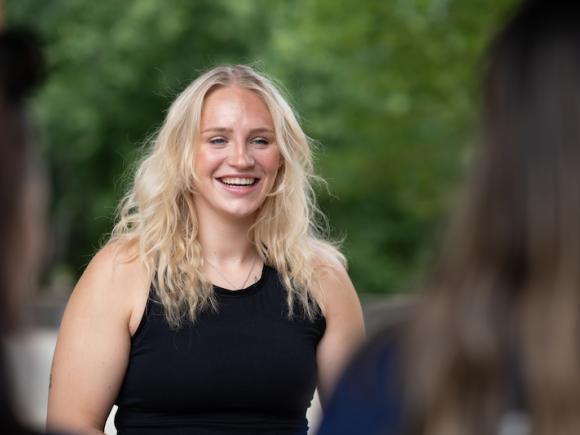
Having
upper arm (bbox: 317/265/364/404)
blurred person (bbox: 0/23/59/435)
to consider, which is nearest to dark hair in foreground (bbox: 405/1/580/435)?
blurred person (bbox: 0/23/59/435)

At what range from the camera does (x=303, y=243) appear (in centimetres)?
354

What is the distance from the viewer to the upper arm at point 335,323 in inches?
131

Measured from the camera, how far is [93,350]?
10.2ft

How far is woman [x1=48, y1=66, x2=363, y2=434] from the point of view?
10.3 feet

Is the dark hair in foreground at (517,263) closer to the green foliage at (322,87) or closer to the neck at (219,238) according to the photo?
the neck at (219,238)

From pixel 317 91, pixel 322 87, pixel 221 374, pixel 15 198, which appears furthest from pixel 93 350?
pixel 322 87

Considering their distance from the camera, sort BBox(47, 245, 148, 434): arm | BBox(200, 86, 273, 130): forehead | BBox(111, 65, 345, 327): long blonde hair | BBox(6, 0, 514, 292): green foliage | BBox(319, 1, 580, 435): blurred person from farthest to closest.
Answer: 1. BBox(6, 0, 514, 292): green foliage
2. BBox(200, 86, 273, 130): forehead
3. BBox(111, 65, 345, 327): long blonde hair
4. BBox(47, 245, 148, 434): arm
5. BBox(319, 1, 580, 435): blurred person

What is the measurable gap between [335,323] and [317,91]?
36.7ft

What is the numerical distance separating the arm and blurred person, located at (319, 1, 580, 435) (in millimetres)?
1731

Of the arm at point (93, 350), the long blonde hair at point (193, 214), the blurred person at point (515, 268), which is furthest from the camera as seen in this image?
the long blonde hair at point (193, 214)

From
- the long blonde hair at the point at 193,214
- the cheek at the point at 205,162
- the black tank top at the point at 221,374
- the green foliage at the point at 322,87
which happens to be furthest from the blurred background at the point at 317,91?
the black tank top at the point at 221,374

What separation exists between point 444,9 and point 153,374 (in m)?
7.99

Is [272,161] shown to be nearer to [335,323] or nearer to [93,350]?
Result: [335,323]

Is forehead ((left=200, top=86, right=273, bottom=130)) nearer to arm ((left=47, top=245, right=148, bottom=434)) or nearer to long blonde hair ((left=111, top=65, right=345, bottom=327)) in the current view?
long blonde hair ((left=111, top=65, right=345, bottom=327))
